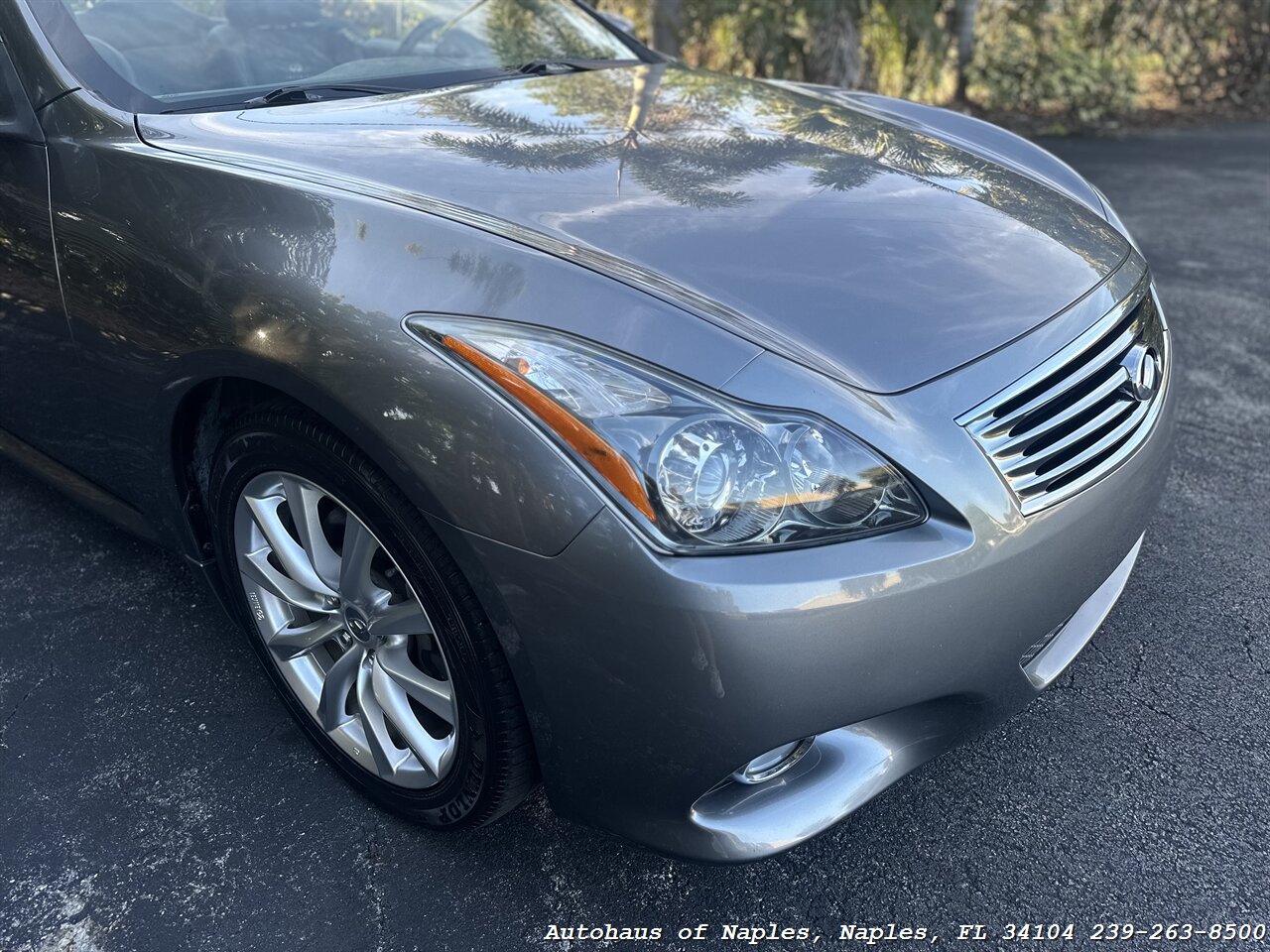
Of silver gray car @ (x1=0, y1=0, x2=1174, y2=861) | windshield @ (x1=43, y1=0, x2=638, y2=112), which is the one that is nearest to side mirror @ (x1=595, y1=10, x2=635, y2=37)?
windshield @ (x1=43, y1=0, x2=638, y2=112)

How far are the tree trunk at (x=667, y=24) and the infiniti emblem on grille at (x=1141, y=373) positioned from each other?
6024mm

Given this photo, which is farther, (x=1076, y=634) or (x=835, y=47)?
(x=835, y=47)

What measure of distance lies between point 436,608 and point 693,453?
48 cm

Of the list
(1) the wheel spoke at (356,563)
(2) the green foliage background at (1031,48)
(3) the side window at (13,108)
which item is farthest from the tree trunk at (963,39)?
(1) the wheel spoke at (356,563)

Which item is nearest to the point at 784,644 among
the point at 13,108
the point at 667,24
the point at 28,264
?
the point at 28,264

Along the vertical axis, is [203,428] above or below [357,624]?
above

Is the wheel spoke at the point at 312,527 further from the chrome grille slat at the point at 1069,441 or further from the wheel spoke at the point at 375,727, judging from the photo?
the chrome grille slat at the point at 1069,441

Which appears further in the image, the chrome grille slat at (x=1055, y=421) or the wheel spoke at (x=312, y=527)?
the wheel spoke at (x=312, y=527)

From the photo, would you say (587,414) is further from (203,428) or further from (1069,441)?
(203,428)

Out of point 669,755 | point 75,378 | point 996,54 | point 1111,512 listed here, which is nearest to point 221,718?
point 75,378

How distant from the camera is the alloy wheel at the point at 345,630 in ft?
5.56

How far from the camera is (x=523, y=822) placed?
190 cm

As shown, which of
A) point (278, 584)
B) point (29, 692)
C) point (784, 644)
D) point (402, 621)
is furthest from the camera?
point (29, 692)

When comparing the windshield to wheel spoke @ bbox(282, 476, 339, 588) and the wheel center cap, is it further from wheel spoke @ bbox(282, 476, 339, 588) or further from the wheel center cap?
the wheel center cap
